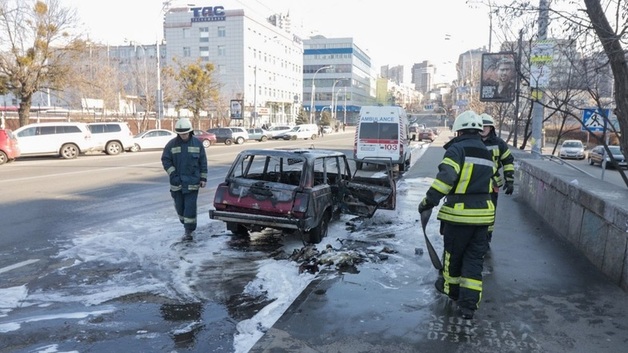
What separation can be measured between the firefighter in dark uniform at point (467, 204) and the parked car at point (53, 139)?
22057 mm

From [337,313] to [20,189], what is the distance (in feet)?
35.8

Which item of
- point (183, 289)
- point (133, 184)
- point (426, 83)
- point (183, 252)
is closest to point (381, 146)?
point (133, 184)

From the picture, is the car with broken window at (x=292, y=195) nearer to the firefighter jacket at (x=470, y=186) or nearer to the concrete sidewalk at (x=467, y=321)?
the concrete sidewalk at (x=467, y=321)

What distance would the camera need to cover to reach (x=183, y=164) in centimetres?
730

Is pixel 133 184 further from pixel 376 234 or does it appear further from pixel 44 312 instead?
pixel 44 312

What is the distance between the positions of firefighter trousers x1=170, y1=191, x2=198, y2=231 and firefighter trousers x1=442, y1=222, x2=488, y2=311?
13.5ft

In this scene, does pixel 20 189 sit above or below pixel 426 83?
below

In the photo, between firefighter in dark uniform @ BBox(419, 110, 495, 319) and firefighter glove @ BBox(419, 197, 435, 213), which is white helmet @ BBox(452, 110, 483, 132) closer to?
firefighter in dark uniform @ BBox(419, 110, 495, 319)

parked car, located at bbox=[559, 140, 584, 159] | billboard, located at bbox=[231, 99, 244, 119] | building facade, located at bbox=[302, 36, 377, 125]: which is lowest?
parked car, located at bbox=[559, 140, 584, 159]

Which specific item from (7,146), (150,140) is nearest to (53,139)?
(7,146)

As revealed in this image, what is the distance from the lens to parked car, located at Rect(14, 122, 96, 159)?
21750mm

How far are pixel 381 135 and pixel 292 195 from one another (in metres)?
13.2

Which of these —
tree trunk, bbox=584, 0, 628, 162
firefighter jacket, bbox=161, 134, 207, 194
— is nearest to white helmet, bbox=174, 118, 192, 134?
firefighter jacket, bbox=161, 134, 207, 194

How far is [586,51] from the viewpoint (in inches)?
303
